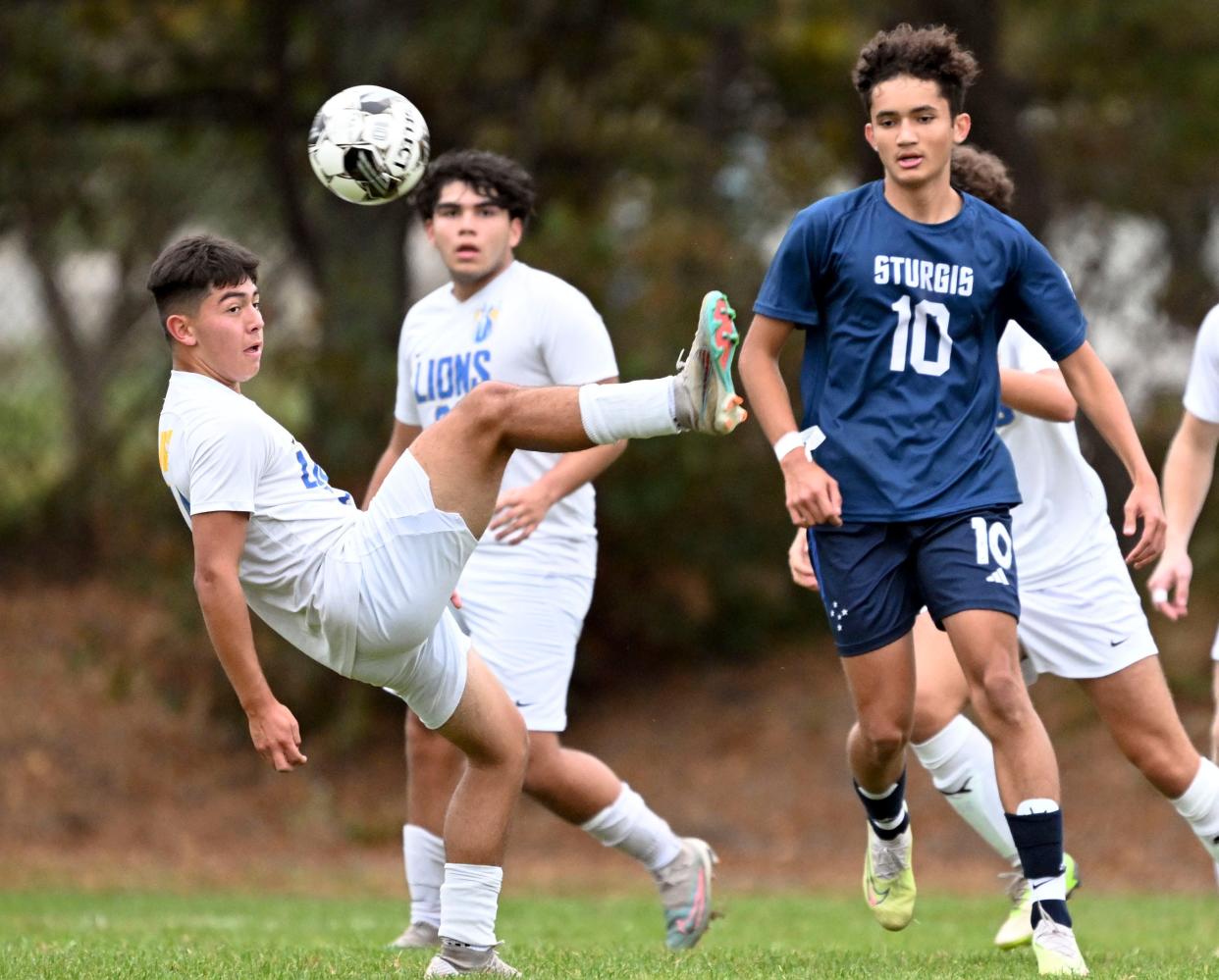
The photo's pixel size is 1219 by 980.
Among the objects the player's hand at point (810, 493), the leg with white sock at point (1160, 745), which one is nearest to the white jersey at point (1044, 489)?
the leg with white sock at point (1160, 745)

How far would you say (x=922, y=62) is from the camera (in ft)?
17.5

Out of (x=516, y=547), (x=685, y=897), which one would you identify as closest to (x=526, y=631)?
(x=516, y=547)

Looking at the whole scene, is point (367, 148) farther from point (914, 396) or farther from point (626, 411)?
point (914, 396)

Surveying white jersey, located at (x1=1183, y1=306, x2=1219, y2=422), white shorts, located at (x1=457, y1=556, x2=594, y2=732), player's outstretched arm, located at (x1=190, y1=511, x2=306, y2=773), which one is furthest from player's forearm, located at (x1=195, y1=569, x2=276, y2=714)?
white jersey, located at (x1=1183, y1=306, x2=1219, y2=422)

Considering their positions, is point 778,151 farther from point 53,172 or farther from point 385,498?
point 385,498

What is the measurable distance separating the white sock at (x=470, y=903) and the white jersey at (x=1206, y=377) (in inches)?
109

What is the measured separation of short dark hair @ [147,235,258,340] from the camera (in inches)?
200

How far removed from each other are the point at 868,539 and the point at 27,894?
7640mm

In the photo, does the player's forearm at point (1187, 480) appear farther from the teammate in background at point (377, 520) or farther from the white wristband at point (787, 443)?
the teammate in background at point (377, 520)

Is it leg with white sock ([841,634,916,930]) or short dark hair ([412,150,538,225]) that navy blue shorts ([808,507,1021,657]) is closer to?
leg with white sock ([841,634,916,930])

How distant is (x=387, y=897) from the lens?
1152 centimetres

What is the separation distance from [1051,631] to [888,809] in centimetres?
81

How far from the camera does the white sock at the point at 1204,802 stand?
5.84 metres

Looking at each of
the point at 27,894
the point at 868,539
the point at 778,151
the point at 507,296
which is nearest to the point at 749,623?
the point at 778,151
